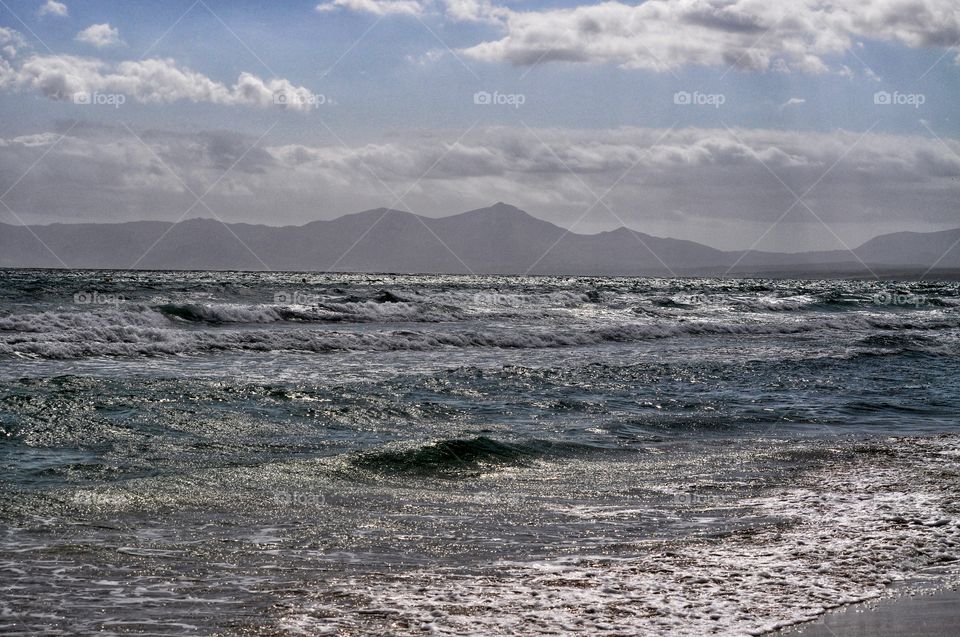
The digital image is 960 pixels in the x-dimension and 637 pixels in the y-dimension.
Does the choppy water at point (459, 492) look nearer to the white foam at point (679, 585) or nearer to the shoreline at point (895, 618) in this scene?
the white foam at point (679, 585)

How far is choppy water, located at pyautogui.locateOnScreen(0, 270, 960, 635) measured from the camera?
204 inches

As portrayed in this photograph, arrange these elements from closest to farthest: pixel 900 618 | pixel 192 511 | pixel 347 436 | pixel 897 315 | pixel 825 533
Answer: pixel 900 618 < pixel 825 533 < pixel 192 511 < pixel 347 436 < pixel 897 315

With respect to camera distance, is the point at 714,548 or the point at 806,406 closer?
the point at 714,548

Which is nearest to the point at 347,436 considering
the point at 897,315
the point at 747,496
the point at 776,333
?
the point at 747,496

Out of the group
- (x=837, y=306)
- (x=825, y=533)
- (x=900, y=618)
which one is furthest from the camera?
(x=837, y=306)

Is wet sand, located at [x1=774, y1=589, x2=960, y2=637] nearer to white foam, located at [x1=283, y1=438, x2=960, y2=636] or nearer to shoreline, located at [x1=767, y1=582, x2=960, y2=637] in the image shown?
shoreline, located at [x1=767, y1=582, x2=960, y2=637]

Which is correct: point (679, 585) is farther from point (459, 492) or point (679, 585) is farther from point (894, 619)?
point (459, 492)

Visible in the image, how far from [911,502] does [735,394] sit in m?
7.55

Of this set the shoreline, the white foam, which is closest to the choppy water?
the white foam

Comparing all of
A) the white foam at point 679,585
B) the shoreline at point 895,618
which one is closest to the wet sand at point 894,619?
the shoreline at point 895,618

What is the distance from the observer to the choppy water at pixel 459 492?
5.18 m

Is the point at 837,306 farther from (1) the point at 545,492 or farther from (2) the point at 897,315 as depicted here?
(1) the point at 545,492

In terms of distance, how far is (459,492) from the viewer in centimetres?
829

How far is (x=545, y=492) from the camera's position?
8.29 metres
